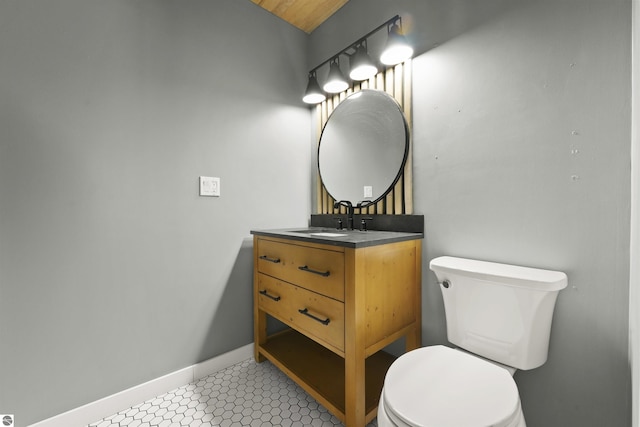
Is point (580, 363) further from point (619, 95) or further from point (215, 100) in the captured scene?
point (215, 100)

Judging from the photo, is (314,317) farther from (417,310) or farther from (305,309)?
(417,310)

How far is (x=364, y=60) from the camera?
1.52m

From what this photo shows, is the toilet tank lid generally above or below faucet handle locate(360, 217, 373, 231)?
below

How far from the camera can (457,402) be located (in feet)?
2.31

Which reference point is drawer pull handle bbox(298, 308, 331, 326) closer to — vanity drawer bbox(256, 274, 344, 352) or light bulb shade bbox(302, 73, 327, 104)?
vanity drawer bbox(256, 274, 344, 352)

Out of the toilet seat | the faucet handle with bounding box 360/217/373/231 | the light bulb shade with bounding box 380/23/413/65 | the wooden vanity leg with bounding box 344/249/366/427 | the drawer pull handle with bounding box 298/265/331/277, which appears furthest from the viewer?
the faucet handle with bounding box 360/217/373/231

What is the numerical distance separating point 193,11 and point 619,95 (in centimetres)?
200

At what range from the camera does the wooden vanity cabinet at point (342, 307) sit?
1073mm

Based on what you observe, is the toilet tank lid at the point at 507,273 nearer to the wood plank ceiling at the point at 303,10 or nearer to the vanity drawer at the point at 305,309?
the vanity drawer at the point at 305,309

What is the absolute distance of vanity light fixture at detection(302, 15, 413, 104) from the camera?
1362 mm

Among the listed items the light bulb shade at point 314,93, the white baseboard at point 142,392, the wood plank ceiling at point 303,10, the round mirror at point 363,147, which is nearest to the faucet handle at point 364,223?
the round mirror at point 363,147

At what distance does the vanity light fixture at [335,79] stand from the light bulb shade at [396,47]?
35cm

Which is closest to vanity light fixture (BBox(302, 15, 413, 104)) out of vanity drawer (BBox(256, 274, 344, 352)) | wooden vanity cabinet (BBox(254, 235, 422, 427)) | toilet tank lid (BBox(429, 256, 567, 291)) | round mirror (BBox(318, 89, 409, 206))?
round mirror (BBox(318, 89, 409, 206))

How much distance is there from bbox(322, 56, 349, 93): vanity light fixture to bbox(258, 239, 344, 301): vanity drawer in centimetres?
111
